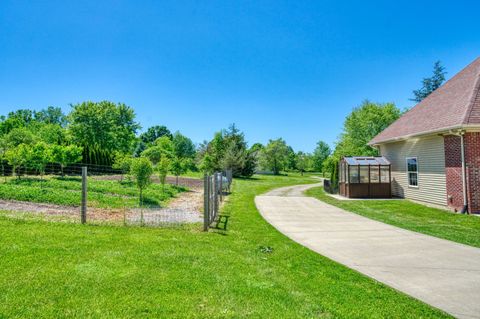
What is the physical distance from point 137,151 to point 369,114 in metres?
60.1

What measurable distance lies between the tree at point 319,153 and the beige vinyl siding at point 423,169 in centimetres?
5171

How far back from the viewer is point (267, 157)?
2299 inches

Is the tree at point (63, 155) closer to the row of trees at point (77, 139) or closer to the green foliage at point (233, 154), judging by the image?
the row of trees at point (77, 139)

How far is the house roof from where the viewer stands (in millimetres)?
12375

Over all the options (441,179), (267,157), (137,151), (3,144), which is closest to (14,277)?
(441,179)

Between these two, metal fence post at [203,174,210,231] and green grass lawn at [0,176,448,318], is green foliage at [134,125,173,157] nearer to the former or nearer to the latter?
metal fence post at [203,174,210,231]

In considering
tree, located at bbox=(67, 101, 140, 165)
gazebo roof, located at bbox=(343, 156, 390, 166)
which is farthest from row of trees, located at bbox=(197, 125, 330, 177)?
tree, located at bbox=(67, 101, 140, 165)

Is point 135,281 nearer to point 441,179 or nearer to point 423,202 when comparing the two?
point 441,179

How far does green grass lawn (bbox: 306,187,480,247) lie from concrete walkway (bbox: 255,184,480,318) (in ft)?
2.31

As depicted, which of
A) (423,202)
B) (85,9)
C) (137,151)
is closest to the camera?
(85,9)

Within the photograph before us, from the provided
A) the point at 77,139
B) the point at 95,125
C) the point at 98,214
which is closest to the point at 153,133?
the point at 95,125

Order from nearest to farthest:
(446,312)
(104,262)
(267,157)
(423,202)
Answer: (446,312) → (104,262) → (423,202) → (267,157)

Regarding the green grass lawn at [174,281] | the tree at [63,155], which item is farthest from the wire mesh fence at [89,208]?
the tree at [63,155]

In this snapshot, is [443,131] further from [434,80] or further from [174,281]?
[434,80]
